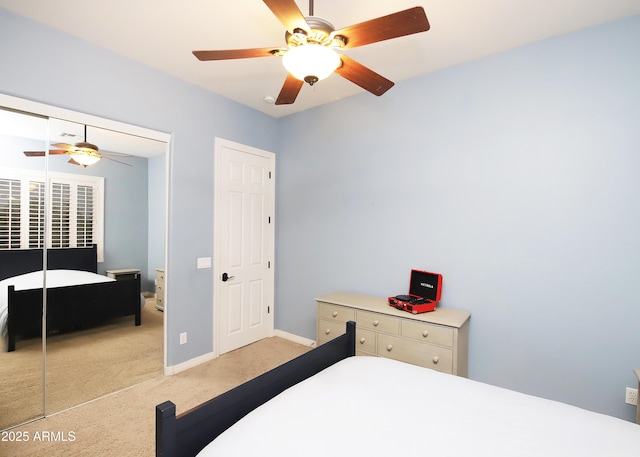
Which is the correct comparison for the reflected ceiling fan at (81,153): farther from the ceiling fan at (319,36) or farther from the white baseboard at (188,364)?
the white baseboard at (188,364)

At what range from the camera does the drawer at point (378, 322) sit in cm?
251

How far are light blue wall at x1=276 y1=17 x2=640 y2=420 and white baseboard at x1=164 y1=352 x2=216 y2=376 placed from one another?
1.66 m

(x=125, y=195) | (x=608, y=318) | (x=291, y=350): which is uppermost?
(x=125, y=195)

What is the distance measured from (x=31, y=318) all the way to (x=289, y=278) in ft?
7.81

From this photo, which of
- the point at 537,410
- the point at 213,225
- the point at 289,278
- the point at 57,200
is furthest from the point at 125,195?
the point at 537,410

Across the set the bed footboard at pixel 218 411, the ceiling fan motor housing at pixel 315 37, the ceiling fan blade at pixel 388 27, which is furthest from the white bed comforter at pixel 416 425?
the ceiling fan blade at pixel 388 27

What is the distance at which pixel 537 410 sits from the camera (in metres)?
1.23

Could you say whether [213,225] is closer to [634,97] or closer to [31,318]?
[31,318]

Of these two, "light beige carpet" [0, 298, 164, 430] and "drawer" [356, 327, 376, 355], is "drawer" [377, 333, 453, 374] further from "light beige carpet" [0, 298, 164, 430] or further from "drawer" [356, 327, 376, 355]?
"light beige carpet" [0, 298, 164, 430]

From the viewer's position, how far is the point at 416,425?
1111 millimetres

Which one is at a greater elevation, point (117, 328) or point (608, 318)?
A: point (608, 318)

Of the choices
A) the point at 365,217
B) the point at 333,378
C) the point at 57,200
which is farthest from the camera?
the point at 365,217

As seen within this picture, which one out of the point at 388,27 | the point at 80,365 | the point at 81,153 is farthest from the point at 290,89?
the point at 80,365

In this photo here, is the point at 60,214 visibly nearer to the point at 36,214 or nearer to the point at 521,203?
the point at 36,214
